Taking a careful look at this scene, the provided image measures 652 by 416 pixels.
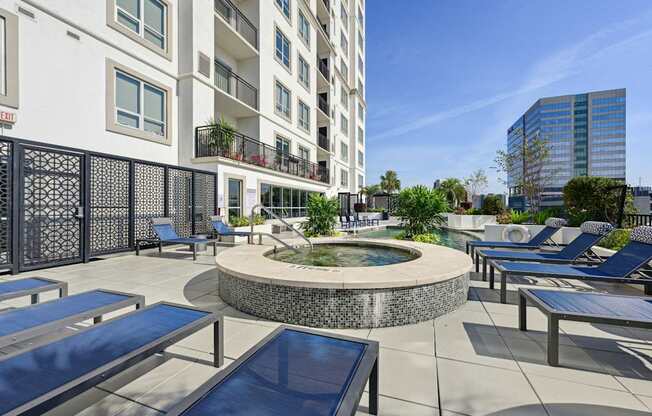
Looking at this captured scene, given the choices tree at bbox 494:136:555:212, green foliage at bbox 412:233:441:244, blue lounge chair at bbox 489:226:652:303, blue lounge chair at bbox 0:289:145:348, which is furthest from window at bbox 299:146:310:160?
blue lounge chair at bbox 0:289:145:348

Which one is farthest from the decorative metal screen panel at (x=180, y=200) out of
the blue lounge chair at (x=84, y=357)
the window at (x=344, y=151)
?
the window at (x=344, y=151)

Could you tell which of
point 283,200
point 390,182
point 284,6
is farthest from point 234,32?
point 390,182

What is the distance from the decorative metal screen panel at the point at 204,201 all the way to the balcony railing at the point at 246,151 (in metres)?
1.21

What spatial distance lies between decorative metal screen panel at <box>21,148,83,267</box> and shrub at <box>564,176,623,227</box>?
585 inches

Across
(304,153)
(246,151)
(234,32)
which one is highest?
(234,32)

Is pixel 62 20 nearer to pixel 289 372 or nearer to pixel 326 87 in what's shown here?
pixel 289 372

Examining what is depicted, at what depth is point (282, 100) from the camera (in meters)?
17.0

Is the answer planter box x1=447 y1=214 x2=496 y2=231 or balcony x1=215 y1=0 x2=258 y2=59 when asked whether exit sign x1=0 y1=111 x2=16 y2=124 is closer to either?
balcony x1=215 y1=0 x2=258 y2=59

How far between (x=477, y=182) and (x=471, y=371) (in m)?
32.5

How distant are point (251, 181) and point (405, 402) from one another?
12173mm

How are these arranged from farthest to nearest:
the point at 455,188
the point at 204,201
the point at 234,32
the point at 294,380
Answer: the point at 455,188 → the point at 234,32 → the point at 204,201 → the point at 294,380

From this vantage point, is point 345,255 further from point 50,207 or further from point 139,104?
point 139,104

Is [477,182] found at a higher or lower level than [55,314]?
higher

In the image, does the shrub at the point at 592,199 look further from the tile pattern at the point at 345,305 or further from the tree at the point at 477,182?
the tree at the point at 477,182
